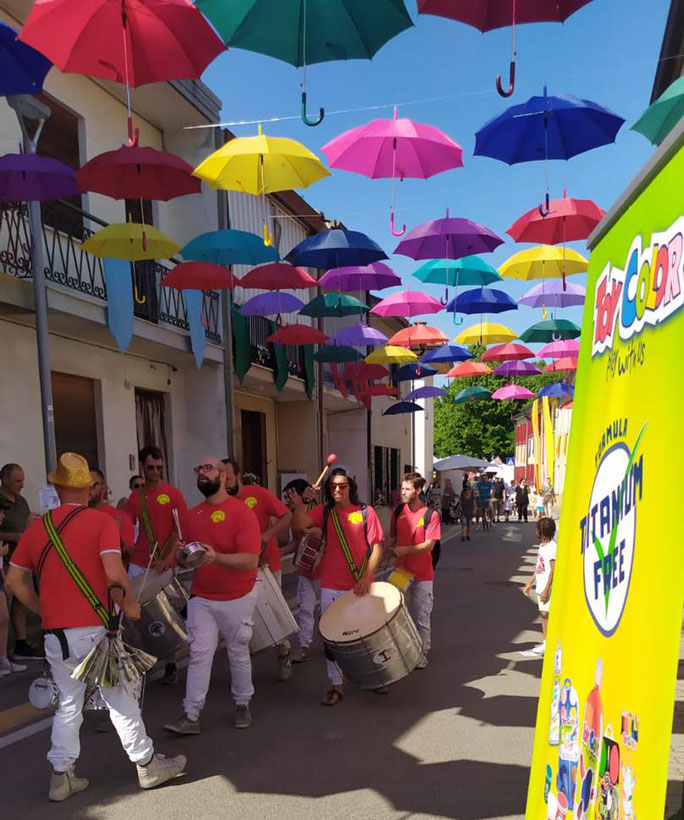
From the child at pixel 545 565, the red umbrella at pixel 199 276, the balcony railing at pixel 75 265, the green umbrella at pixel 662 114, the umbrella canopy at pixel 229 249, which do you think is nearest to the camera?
the green umbrella at pixel 662 114

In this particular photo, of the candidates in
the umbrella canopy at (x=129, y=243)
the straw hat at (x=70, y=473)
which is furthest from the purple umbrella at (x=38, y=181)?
the straw hat at (x=70, y=473)

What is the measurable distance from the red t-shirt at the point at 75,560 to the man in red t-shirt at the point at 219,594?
1.00m

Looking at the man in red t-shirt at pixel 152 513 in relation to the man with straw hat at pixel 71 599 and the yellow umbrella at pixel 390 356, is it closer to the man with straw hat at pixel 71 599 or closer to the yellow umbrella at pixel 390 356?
the man with straw hat at pixel 71 599

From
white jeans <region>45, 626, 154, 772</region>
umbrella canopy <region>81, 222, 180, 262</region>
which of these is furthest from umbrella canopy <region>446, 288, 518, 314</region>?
white jeans <region>45, 626, 154, 772</region>

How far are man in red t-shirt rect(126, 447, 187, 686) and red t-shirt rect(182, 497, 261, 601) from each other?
1367mm

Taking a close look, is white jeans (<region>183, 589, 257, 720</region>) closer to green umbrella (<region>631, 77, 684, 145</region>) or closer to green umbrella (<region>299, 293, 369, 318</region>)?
green umbrella (<region>631, 77, 684, 145</region>)

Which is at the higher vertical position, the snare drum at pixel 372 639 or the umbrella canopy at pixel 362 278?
the umbrella canopy at pixel 362 278

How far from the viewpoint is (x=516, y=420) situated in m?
57.6

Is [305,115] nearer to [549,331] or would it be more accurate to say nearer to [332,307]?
[332,307]

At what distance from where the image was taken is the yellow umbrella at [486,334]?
15180 mm

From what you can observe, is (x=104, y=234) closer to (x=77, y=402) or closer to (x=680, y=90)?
(x=77, y=402)

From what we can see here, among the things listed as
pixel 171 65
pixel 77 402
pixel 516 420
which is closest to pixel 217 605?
pixel 171 65

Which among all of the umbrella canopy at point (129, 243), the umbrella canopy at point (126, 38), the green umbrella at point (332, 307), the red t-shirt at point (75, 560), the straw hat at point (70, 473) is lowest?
the red t-shirt at point (75, 560)

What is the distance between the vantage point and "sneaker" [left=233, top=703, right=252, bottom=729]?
17.3 ft
